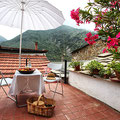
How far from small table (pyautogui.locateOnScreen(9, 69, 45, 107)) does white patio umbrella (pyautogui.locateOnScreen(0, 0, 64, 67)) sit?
1409 mm

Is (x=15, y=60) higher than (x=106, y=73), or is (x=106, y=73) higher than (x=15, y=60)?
(x=15, y=60)

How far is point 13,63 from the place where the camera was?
17.5 ft

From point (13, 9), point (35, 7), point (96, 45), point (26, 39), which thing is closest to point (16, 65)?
point (13, 9)

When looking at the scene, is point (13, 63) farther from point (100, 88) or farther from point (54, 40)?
point (54, 40)

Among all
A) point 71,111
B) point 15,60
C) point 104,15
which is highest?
point 104,15

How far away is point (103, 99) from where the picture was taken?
2512 mm

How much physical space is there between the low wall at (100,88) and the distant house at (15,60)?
7.53ft

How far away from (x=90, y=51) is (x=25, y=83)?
3.65 metres

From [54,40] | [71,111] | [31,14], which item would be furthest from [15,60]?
[54,40]

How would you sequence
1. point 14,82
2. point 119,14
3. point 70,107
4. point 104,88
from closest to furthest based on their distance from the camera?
point 119,14 → point 14,82 → point 70,107 → point 104,88

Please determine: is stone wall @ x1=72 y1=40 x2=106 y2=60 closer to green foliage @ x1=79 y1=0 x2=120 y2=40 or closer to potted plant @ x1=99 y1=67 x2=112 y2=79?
potted plant @ x1=99 y1=67 x2=112 y2=79

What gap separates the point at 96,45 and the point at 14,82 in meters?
3.78

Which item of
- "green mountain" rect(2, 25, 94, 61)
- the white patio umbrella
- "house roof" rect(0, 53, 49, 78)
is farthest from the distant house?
"green mountain" rect(2, 25, 94, 61)

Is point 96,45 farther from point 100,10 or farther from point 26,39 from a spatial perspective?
point 26,39
